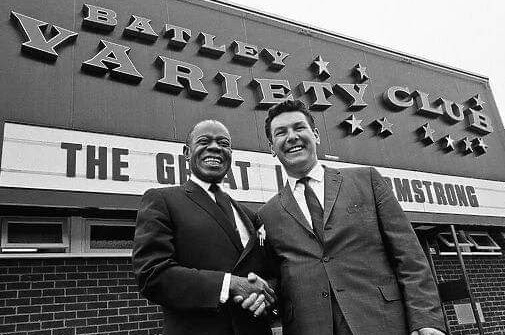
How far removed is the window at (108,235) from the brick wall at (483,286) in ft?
19.1

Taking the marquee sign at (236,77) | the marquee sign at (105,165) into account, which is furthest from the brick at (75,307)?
the marquee sign at (236,77)

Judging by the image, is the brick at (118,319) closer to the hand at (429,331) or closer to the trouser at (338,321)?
the trouser at (338,321)

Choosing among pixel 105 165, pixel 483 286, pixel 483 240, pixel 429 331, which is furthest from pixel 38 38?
pixel 483 240

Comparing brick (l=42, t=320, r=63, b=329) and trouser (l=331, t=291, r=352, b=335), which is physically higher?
brick (l=42, t=320, r=63, b=329)

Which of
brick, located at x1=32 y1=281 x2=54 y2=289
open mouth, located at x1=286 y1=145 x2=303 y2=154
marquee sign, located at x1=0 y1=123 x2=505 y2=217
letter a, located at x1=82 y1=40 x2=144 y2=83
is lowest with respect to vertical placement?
brick, located at x1=32 y1=281 x2=54 y2=289

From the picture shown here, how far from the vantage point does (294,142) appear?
105 inches

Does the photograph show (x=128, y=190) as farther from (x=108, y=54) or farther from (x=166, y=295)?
(x=166, y=295)

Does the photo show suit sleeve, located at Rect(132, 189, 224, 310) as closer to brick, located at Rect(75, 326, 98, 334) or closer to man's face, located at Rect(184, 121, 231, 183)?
man's face, located at Rect(184, 121, 231, 183)

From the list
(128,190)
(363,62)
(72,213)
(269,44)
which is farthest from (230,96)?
(363,62)

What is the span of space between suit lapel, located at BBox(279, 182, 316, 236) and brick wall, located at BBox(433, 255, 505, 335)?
6.54 metres

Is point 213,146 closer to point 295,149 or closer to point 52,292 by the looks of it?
point 295,149

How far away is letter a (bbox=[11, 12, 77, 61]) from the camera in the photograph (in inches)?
207

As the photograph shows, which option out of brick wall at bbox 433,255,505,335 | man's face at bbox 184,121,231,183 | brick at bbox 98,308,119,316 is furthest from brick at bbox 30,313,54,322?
brick wall at bbox 433,255,505,335

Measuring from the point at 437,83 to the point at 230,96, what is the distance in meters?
5.70
